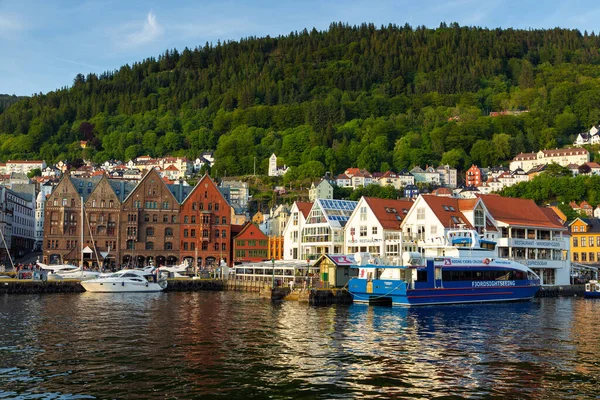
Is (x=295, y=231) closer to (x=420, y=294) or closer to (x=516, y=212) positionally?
(x=516, y=212)

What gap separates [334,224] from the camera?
87.8m

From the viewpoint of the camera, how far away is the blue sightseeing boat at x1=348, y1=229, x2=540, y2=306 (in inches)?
2296

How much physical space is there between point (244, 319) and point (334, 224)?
42.6 meters

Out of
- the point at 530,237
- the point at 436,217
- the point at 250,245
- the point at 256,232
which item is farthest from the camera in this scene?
the point at 256,232

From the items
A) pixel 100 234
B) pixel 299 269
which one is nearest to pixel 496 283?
pixel 299 269

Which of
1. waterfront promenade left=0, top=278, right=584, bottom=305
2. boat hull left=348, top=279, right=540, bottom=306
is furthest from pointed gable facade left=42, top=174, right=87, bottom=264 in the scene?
boat hull left=348, top=279, right=540, bottom=306

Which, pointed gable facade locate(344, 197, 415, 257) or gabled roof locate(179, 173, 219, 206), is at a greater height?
gabled roof locate(179, 173, 219, 206)

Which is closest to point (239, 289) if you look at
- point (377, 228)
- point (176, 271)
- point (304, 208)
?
point (176, 271)

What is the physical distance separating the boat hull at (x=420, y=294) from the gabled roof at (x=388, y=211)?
19.5 meters

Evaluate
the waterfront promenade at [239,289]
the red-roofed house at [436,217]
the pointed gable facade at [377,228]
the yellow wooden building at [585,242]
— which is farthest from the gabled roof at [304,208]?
the yellow wooden building at [585,242]

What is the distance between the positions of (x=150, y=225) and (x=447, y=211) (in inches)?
2089

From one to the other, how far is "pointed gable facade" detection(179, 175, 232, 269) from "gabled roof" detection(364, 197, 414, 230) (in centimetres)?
3572

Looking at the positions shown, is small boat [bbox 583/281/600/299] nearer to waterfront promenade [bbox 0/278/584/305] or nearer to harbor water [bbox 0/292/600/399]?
waterfront promenade [bbox 0/278/584/305]

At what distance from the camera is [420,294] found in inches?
2293
